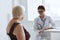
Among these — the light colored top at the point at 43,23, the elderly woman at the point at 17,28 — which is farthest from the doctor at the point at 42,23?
the elderly woman at the point at 17,28

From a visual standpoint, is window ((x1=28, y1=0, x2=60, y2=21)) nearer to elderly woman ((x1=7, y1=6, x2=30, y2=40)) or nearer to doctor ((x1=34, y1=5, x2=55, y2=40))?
doctor ((x1=34, y1=5, x2=55, y2=40))

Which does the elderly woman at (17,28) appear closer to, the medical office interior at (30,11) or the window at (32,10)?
the medical office interior at (30,11)

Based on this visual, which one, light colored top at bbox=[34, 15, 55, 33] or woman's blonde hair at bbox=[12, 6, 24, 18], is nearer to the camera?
woman's blonde hair at bbox=[12, 6, 24, 18]

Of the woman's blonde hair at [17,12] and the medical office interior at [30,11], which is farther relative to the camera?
the medical office interior at [30,11]

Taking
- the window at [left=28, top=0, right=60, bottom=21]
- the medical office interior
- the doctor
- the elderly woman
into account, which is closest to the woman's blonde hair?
the elderly woman

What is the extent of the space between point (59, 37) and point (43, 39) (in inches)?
44.1

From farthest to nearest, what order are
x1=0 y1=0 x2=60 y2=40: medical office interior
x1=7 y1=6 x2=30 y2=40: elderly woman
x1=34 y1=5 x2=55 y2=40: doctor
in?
1. x1=0 y1=0 x2=60 y2=40: medical office interior
2. x1=34 y1=5 x2=55 y2=40: doctor
3. x1=7 y1=6 x2=30 y2=40: elderly woman

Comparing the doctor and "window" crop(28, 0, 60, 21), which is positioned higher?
"window" crop(28, 0, 60, 21)

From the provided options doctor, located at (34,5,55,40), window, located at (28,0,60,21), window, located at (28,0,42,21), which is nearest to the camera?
doctor, located at (34,5,55,40)

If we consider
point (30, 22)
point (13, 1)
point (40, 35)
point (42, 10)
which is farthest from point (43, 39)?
point (13, 1)

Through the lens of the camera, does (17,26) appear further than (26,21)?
No

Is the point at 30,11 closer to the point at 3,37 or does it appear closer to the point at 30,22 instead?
the point at 30,22

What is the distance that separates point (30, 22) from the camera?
15.6 ft

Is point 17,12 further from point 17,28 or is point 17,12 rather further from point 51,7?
point 51,7
